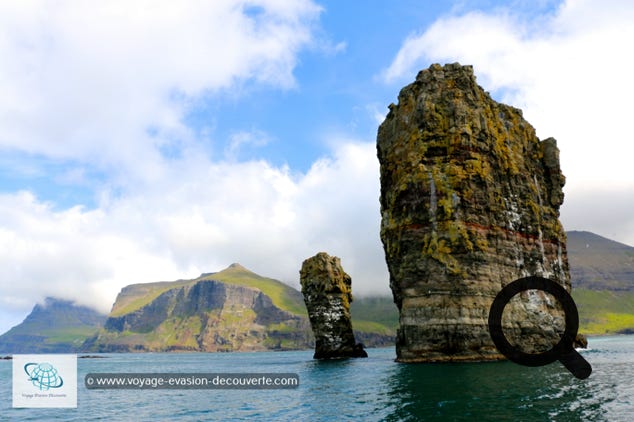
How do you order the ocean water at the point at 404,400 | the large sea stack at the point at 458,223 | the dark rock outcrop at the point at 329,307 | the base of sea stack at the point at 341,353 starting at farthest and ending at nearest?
the base of sea stack at the point at 341,353 < the dark rock outcrop at the point at 329,307 < the large sea stack at the point at 458,223 < the ocean water at the point at 404,400

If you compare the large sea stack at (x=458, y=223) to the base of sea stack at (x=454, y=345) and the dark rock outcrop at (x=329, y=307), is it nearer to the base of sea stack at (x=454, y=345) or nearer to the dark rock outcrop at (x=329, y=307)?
the base of sea stack at (x=454, y=345)

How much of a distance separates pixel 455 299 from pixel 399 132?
27.3 metres

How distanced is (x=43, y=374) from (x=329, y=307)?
68.6 m

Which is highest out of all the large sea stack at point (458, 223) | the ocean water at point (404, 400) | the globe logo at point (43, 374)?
the large sea stack at point (458, 223)

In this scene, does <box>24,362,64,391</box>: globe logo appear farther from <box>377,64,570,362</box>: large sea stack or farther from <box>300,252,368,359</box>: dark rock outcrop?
<box>300,252,368,359</box>: dark rock outcrop

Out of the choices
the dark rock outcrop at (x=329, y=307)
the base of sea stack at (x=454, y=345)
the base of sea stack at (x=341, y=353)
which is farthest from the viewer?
the base of sea stack at (x=341, y=353)

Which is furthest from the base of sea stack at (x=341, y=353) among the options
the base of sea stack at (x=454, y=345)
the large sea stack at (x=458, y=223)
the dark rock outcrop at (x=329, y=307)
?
the base of sea stack at (x=454, y=345)

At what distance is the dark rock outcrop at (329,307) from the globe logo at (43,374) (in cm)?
6659

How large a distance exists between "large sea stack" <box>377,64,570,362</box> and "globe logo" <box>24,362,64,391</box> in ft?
146

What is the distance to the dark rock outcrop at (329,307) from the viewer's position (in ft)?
311

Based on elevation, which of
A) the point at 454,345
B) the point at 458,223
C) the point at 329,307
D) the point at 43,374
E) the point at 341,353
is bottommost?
the point at 341,353

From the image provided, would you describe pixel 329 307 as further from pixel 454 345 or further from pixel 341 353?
pixel 454 345

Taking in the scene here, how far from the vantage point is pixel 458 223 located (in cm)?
6525

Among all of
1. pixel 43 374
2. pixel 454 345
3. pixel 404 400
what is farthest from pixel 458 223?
pixel 43 374
